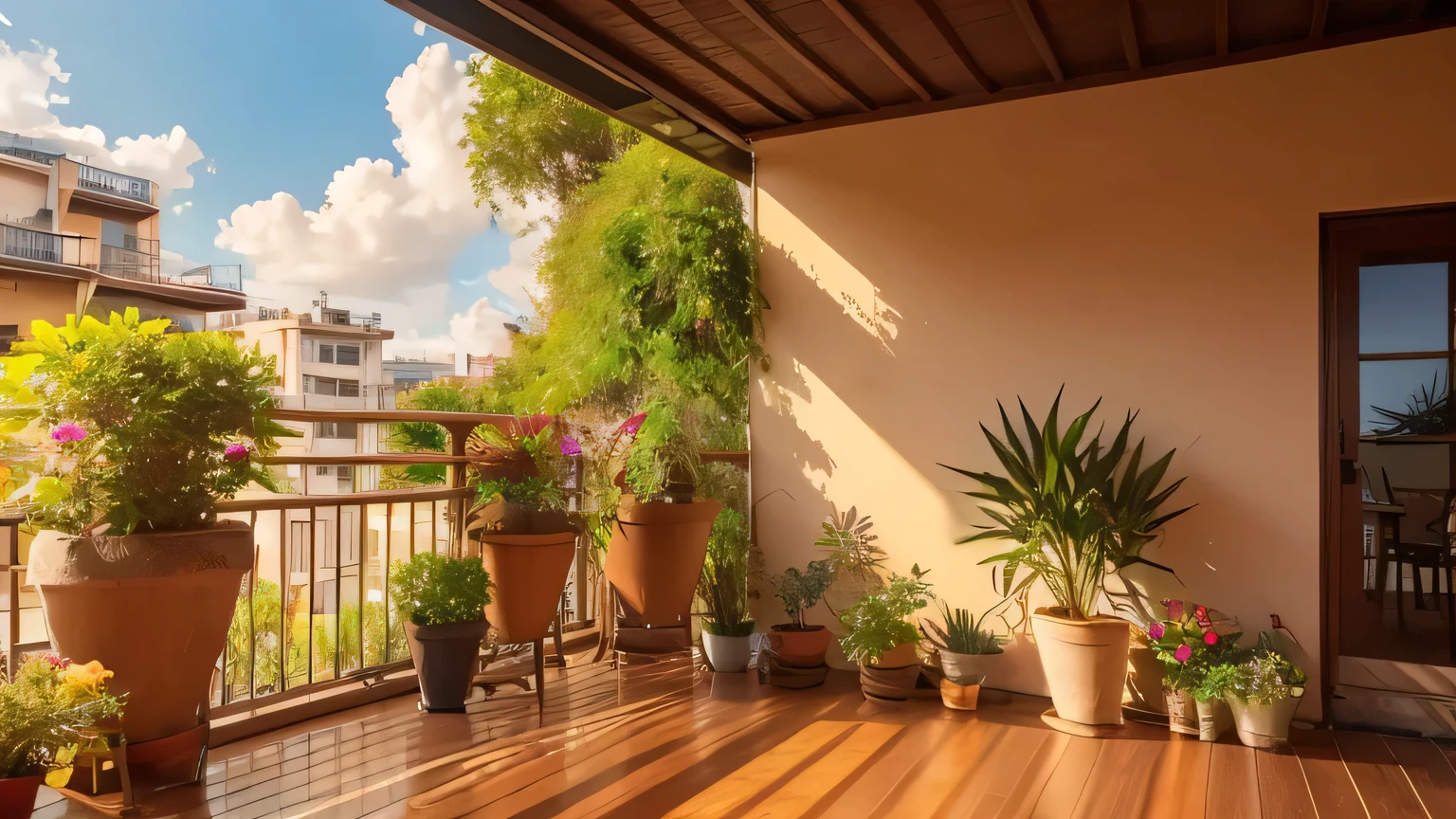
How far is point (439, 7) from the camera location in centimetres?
294

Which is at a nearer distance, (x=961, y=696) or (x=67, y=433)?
(x=67, y=433)

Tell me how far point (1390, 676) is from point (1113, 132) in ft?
8.51

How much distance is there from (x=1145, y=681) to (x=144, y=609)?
3.68 meters

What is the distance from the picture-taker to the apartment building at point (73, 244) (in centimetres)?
865

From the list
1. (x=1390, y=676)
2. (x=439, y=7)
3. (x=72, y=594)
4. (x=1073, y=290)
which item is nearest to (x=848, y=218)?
(x=1073, y=290)

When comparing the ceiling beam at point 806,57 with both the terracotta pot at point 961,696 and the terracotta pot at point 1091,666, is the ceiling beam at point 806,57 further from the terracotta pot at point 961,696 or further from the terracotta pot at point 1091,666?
the terracotta pot at point 961,696

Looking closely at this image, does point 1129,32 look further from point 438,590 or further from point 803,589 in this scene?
point 438,590

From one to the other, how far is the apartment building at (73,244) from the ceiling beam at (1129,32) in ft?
20.4

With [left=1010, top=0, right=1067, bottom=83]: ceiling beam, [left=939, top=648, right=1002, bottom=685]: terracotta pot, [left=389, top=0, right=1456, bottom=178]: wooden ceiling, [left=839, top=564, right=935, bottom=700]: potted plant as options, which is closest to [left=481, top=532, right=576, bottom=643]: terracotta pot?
[left=839, top=564, right=935, bottom=700]: potted plant

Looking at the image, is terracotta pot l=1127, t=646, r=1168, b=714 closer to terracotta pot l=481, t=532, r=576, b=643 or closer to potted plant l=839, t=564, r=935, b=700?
potted plant l=839, t=564, r=935, b=700

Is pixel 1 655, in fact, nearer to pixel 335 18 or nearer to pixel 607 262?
pixel 607 262

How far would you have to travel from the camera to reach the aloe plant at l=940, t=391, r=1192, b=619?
144 inches

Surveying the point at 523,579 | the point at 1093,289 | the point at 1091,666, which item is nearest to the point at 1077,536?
the point at 1091,666

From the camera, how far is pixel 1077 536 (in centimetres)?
363
